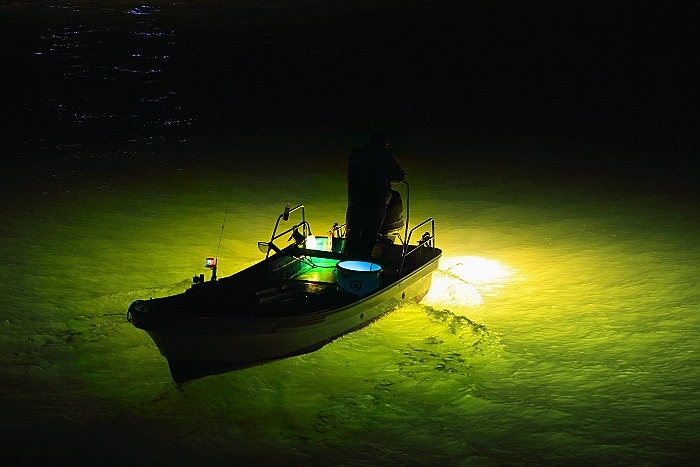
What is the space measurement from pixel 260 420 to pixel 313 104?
1624 cm

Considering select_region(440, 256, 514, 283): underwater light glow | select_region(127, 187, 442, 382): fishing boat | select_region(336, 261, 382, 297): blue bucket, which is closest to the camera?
select_region(127, 187, 442, 382): fishing boat

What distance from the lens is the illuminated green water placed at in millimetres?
6406

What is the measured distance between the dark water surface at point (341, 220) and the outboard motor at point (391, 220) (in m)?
0.87

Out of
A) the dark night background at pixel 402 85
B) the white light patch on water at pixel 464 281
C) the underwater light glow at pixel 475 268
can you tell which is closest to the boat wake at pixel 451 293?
the white light patch on water at pixel 464 281

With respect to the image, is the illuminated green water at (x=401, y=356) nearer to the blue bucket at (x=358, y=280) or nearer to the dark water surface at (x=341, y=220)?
the dark water surface at (x=341, y=220)

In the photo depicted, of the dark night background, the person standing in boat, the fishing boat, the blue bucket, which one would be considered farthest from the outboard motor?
the dark night background

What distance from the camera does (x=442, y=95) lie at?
77.2 feet

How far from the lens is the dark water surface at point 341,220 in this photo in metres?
6.64

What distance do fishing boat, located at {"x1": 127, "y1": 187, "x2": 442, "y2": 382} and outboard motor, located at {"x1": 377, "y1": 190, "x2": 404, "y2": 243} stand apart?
2.08 ft

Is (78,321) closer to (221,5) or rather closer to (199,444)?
(199,444)

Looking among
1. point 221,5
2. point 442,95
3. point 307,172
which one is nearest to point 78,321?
point 307,172

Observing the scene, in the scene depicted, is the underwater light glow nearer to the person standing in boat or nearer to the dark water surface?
the dark water surface

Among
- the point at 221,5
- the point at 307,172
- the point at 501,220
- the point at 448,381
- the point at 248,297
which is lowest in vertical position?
the point at 448,381

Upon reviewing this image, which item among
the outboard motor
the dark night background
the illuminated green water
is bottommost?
→ the illuminated green water
